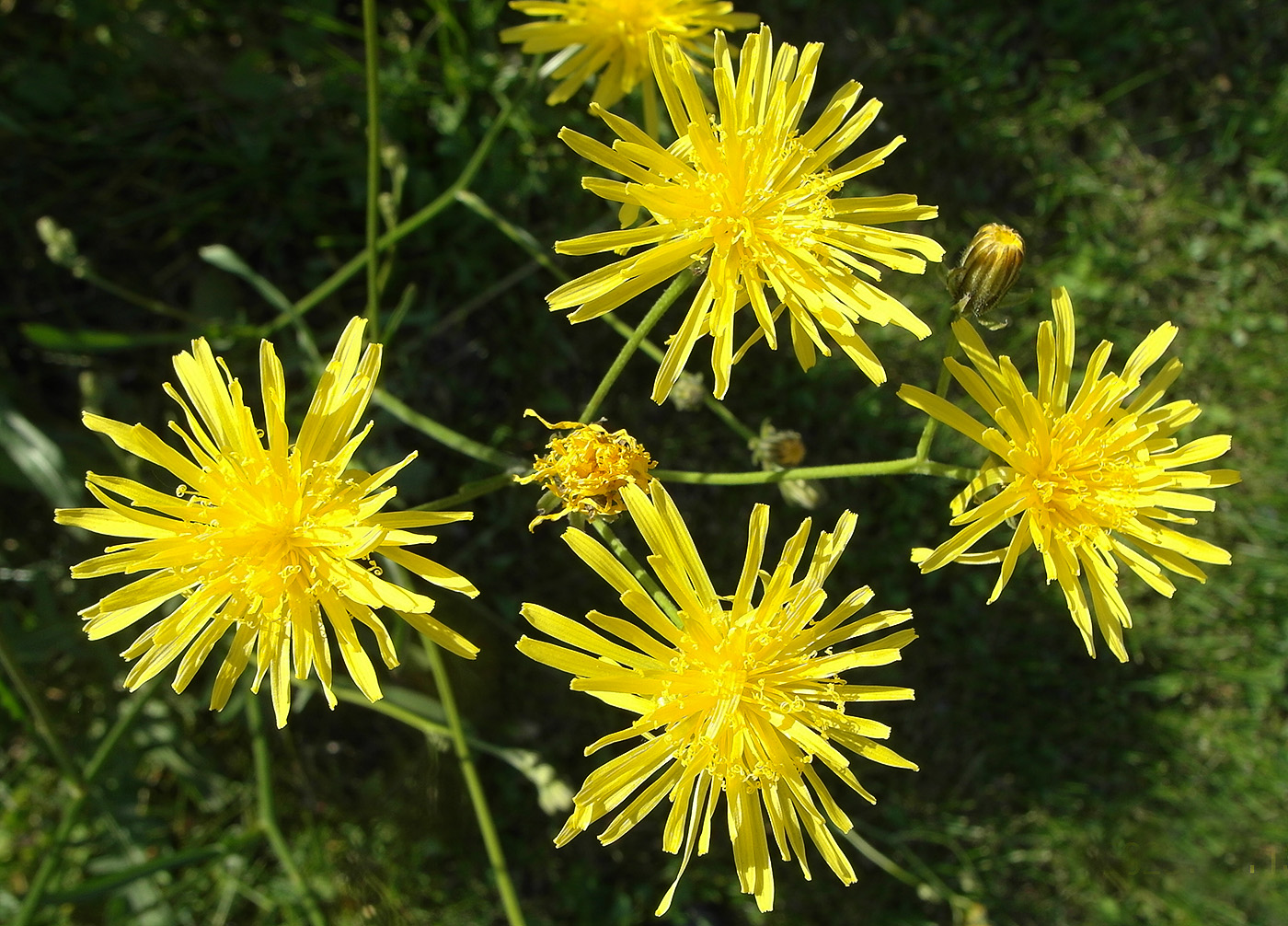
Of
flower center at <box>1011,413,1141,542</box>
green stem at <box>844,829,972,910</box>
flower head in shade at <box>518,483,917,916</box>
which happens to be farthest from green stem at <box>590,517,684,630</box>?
green stem at <box>844,829,972,910</box>

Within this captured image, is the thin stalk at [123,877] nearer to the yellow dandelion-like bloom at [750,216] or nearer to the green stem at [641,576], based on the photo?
the green stem at [641,576]

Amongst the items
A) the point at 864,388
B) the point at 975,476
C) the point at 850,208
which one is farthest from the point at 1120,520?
the point at 864,388

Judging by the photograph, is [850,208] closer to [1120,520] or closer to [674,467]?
[1120,520]

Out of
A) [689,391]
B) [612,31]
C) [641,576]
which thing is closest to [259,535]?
[641,576]

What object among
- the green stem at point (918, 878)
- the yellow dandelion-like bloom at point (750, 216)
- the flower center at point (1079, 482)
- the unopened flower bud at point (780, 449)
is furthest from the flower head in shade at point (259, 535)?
the green stem at point (918, 878)

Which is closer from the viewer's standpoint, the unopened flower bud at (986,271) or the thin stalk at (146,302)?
the unopened flower bud at (986,271)

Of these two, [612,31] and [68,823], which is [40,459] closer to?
[68,823]

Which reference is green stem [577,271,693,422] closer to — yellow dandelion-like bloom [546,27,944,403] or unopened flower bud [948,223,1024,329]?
yellow dandelion-like bloom [546,27,944,403]
